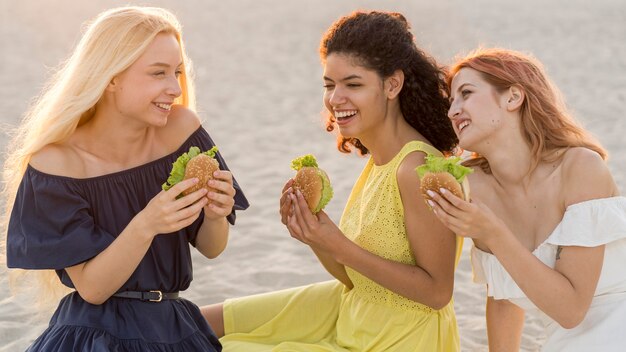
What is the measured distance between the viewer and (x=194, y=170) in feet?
12.2

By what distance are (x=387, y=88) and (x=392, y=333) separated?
1113mm

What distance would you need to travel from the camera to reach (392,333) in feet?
13.7

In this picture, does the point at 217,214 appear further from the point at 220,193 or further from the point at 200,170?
the point at 200,170

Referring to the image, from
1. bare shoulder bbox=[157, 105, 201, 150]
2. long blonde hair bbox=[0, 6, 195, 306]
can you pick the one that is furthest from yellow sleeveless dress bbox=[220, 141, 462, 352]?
long blonde hair bbox=[0, 6, 195, 306]

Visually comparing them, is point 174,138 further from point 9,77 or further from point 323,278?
point 9,77

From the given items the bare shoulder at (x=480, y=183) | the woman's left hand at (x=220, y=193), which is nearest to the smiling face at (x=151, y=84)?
the woman's left hand at (x=220, y=193)

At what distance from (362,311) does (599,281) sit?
106cm

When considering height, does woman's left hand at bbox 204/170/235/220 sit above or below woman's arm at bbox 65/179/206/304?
above

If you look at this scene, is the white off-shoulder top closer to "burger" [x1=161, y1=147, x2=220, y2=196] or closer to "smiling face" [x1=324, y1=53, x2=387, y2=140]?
"smiling face" [x1=324, y1=53, x2=387, y2=140]

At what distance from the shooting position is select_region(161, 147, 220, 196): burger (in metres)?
3.71

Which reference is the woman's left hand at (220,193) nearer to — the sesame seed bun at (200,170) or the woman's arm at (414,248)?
the sesame seed bun at (200,170)

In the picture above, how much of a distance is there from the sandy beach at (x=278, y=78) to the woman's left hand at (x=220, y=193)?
147 centimetres

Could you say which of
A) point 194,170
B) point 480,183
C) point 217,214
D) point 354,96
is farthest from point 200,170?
point 480,183

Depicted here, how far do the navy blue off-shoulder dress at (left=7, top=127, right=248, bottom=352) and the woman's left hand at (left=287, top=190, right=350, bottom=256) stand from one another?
525 mm
